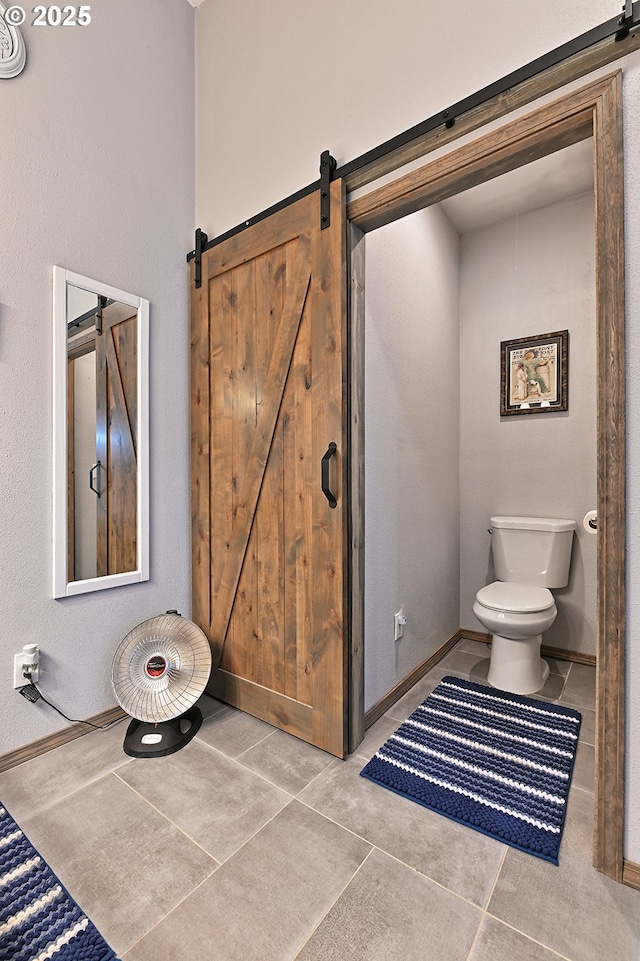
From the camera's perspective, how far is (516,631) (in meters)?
2.19

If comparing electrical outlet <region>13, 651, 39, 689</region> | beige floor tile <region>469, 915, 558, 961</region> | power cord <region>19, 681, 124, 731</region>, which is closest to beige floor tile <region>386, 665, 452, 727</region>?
beige floor tile <region>469, 915, 558, 961</region>

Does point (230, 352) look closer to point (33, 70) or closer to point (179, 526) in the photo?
point (179, 526)

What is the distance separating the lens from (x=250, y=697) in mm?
2008

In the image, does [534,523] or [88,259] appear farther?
[534,523]

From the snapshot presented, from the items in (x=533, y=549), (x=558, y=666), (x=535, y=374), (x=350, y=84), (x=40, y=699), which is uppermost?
(x=350, y=84)

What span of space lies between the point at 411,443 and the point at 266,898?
1800mm

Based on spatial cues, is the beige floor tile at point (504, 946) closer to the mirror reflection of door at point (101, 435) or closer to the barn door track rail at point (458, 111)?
the mirror reflection of door at point (101, 435)

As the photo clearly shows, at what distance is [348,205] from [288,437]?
0.87 meters

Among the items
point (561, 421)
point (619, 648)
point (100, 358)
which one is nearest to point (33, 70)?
point (100, 358)

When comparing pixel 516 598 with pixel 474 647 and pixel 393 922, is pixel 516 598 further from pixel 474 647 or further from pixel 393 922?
→ pixel 393 922

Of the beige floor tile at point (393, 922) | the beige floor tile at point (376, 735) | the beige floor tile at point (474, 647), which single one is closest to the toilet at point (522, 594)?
the beige floor tile at point (474, 647)

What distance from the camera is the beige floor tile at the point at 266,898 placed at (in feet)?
3.37

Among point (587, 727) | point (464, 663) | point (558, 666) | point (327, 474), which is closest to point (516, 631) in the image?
point (587, 727)

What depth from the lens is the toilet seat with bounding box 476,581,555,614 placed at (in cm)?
217
